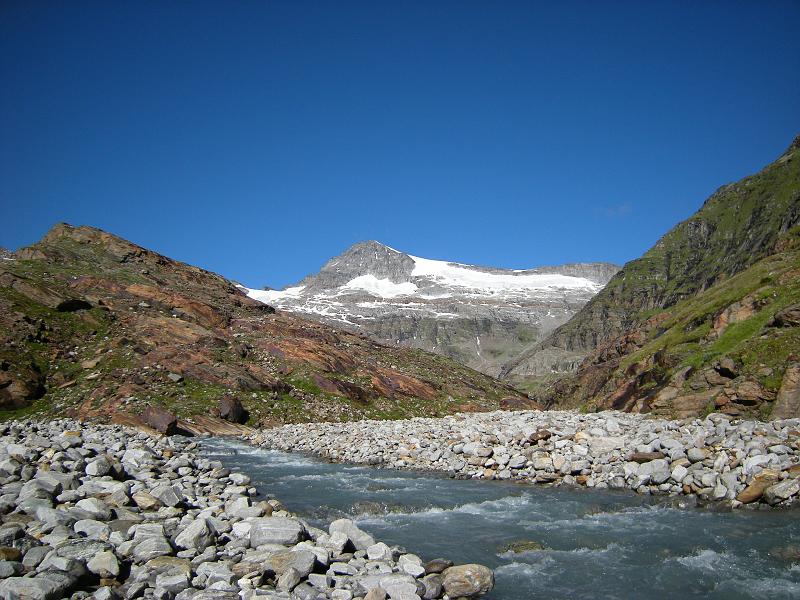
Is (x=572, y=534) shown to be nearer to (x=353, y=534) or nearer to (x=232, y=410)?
Result: (x=353, y=534)

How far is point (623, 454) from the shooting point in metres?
23.3

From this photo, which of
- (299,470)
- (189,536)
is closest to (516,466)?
(299,470)

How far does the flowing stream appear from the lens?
1217cm

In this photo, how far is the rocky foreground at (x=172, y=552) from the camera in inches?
378

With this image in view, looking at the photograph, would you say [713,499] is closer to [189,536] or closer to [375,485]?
[375,485]

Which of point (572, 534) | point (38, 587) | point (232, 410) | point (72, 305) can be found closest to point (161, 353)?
point (232, 410)

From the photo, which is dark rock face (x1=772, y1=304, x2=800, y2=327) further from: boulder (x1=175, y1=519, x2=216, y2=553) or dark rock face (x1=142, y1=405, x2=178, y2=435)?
dark rock face (x1=142, y1=405, x2=178, y2=435)

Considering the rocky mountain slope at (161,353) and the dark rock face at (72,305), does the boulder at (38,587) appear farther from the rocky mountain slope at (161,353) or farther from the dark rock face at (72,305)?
the dark rock face at (72,305)

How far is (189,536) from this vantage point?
11727 mm

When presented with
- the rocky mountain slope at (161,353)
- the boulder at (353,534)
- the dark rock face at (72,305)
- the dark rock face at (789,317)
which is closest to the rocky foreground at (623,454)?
the dark rock face at (789,317)

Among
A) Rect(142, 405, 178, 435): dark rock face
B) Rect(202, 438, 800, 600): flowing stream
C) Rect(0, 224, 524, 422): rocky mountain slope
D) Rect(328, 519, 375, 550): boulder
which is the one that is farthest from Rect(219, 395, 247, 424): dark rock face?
Rect(328, 519, 375, 550): boulder

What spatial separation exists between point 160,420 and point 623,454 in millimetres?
30539

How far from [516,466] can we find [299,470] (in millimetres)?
11425

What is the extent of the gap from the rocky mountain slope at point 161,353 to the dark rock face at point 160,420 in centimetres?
209
